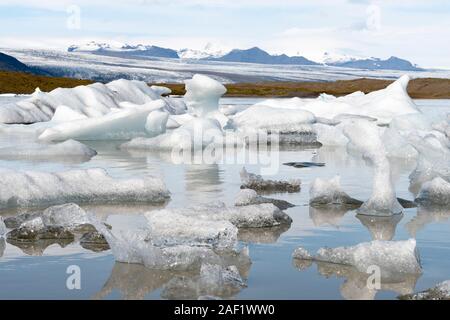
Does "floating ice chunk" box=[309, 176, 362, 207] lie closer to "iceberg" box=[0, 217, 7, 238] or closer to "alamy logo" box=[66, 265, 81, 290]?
"iceberg" box=[0, 217, 7, 238]

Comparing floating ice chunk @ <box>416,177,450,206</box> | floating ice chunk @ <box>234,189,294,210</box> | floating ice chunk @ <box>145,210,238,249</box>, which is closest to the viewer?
floating ice chunk @ <box>145,210,238,249</box>

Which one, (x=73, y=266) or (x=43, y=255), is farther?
(x=43, y=255)

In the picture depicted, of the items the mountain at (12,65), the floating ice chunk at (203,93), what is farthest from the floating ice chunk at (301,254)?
the mountain at (12,65)

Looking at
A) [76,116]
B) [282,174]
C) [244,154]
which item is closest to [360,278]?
[282,174]

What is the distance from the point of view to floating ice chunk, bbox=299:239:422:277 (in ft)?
18.5

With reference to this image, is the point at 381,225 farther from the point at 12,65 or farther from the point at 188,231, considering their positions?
→ the point at 12,65

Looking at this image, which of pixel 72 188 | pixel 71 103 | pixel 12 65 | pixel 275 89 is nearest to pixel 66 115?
pixel 71 103

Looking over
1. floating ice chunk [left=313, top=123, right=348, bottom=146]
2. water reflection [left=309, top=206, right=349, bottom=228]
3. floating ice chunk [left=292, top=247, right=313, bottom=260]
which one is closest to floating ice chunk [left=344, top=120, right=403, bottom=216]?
water reflection [left=309, top=206, right=349, bottom=228]

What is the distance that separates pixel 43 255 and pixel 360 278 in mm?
2480

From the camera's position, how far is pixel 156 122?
59.4ft

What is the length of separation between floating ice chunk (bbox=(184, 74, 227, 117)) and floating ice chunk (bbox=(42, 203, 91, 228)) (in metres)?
13.8
